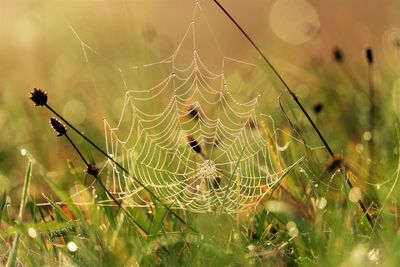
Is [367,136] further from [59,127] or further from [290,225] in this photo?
[59,127]

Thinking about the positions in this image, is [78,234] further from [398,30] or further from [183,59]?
[183,59]

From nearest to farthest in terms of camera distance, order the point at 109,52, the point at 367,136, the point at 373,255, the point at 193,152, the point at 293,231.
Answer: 1. the point at 373,255
2. the point at 293,231
3. the point at 193,152
4. the point at 367,136
5. the point at 109,52

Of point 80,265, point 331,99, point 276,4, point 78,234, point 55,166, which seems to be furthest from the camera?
point 276,4

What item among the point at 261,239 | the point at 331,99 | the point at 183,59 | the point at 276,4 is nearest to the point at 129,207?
the point at 261,239

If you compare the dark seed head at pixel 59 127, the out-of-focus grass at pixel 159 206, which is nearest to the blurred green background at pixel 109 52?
the out-of-focus grass at pixel 159 206

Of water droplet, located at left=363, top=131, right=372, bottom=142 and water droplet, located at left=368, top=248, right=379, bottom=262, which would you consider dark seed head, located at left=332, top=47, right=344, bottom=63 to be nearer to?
water droplet, located at left=363, top=131, right=372, bottom=142

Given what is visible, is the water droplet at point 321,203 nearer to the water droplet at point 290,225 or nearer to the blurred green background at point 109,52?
the water droplet at point 290,225

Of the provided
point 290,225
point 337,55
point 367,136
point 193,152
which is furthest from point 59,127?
point 337,55
